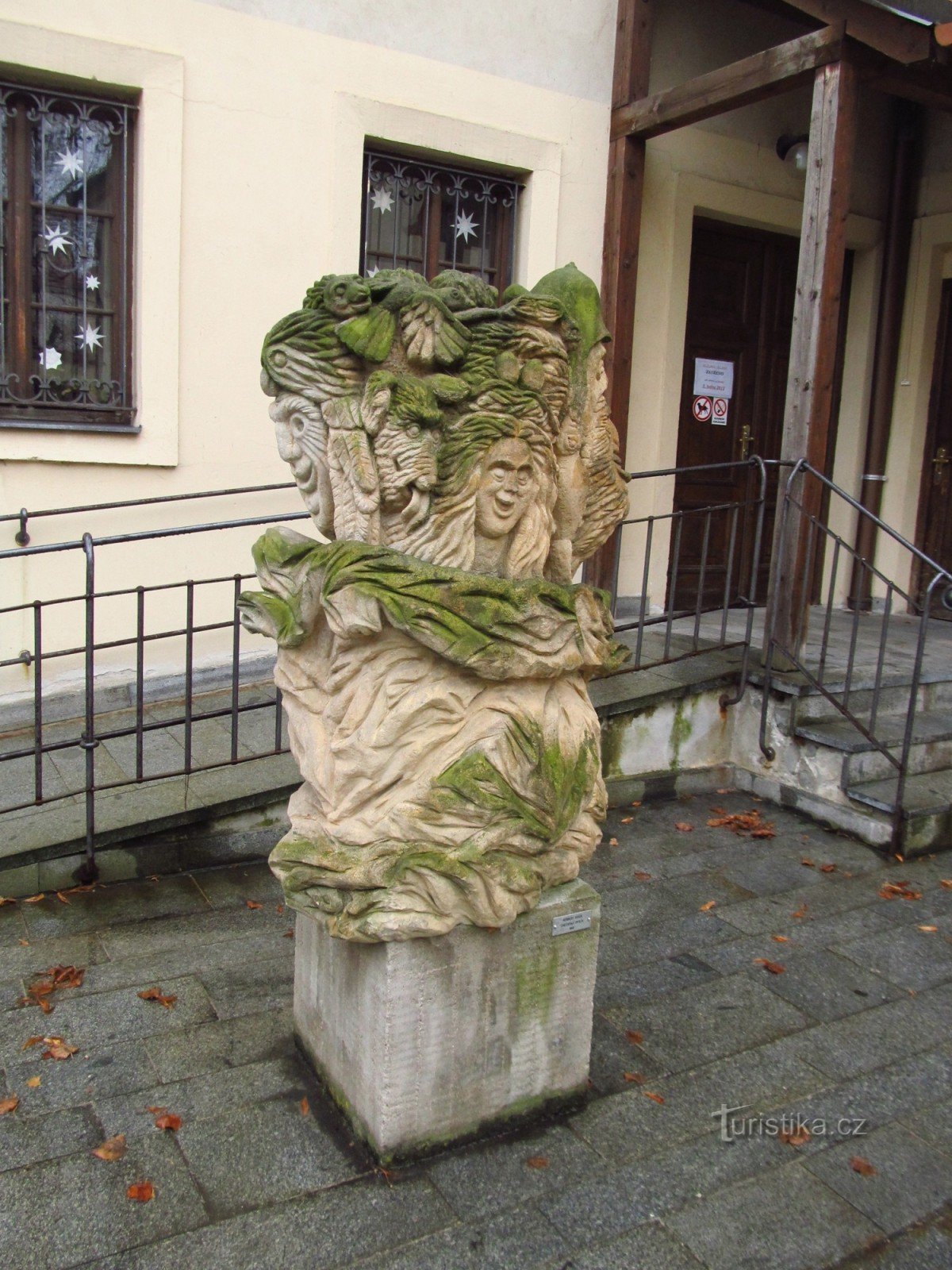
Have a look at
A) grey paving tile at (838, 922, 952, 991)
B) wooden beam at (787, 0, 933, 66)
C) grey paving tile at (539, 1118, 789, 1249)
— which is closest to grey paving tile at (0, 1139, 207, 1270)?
grey paving tile at (539, 1118, 789, 1249)

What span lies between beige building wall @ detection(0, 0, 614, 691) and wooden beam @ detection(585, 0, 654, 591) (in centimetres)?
77

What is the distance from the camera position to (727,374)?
23.0ft

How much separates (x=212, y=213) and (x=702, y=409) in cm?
345

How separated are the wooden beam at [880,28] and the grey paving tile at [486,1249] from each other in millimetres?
4934

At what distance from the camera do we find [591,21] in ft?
19.5

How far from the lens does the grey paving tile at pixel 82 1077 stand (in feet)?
8.11

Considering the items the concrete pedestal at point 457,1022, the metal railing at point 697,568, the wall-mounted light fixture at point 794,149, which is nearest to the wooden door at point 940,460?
the metal railing at point 697,568

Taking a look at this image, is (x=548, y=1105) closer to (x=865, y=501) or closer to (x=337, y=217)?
(x=337, y=217)

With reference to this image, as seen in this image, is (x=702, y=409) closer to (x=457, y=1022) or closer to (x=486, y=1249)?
(x=457, y=1022)

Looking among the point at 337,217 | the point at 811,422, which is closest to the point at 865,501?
the point at 811,422

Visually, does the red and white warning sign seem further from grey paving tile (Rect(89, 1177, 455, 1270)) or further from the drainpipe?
grey paving tile (Rect(89, 1177, 455, 1270))

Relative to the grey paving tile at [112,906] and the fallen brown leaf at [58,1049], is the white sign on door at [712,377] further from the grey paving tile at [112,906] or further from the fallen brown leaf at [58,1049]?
the fallen brown leaf at [58,1049]

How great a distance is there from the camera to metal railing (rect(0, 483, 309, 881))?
146 inches

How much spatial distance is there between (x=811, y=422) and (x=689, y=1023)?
308 cm
